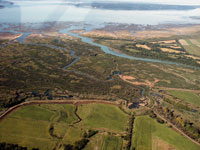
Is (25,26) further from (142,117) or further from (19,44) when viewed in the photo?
(142,117)

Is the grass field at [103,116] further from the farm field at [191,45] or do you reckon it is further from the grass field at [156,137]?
the farm field at [191,45]

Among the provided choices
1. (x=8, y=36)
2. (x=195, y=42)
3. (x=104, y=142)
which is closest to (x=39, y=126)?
(x=104, y=142)

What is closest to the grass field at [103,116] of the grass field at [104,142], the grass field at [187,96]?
the grass field at [104,142]

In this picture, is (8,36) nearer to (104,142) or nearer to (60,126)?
(60,126)

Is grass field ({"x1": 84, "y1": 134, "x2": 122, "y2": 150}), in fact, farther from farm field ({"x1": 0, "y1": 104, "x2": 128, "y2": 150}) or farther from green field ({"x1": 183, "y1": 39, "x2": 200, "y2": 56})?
green field ({"x1": 183, "y1": 39, "x2": 200, "y2": 56})

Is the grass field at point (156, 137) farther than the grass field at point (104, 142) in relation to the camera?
Yes

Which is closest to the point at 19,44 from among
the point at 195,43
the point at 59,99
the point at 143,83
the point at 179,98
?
the point at 59,99

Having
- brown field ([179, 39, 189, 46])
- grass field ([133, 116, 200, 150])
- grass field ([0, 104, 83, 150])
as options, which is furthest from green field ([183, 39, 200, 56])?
grass field ([0, 104, 83, 150])
